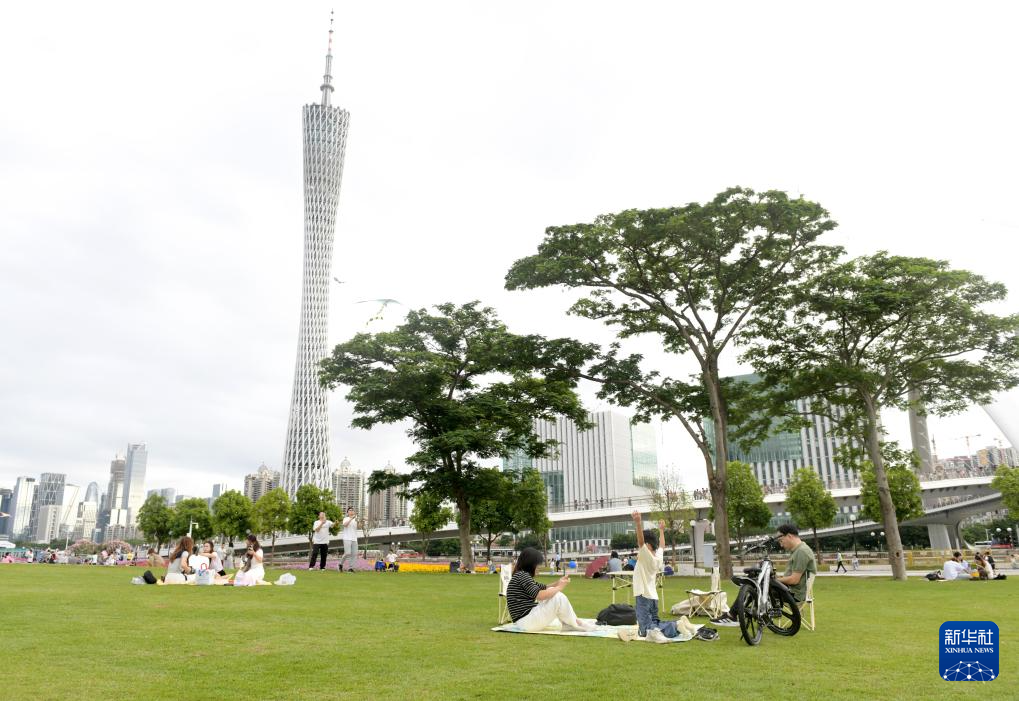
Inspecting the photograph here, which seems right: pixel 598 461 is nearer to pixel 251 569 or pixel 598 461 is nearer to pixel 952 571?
pixel 952 571

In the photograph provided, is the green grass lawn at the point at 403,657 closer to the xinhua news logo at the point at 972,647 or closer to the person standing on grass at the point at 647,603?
the person standing on grass at the point at 647,603

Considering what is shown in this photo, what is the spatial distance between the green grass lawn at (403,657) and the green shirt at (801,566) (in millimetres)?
533

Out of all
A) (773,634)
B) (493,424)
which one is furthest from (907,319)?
(773,634)

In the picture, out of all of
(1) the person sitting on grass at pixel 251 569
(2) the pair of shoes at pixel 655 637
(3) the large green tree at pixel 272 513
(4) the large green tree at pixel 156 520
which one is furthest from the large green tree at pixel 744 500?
(4) the large green tree at pixel 156 520

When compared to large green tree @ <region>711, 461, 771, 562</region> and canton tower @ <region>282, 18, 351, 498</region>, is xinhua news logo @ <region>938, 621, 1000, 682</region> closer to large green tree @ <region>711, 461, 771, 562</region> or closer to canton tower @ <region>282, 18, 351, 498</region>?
large green tree @ <region>711, 461, 771, 562</region>

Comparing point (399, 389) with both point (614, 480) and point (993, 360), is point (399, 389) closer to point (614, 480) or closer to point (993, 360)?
point (993, 360)

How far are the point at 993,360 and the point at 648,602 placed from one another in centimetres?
2230

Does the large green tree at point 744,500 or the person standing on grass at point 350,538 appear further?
the large green tree at point 744,500

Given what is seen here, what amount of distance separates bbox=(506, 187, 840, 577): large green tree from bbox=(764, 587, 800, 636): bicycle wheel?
14168 mm

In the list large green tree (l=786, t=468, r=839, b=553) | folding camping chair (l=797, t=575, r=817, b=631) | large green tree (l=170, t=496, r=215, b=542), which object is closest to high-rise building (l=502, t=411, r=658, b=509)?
large green tree (l=170, t=496, r=215, b=542)

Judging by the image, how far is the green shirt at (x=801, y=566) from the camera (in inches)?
380

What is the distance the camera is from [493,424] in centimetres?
3145

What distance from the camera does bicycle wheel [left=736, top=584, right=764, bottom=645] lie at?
8117 millimetres

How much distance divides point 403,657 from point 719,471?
19288 millimetres
